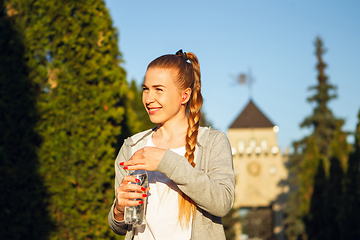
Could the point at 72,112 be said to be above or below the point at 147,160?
above

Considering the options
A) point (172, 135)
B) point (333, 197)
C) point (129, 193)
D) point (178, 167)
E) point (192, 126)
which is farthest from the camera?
point (333, 197)

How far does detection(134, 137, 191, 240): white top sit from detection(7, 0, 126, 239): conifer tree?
2940 mm

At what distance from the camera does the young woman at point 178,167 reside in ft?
6.51

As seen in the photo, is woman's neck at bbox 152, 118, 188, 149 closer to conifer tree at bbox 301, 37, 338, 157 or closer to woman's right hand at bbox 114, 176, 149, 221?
woman's right hand at bbox 114, 176, 149, 221

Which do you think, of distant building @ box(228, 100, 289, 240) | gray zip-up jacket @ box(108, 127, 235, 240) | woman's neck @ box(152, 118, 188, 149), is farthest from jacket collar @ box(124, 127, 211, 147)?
distant building @ box(228, 100, 289, 240)

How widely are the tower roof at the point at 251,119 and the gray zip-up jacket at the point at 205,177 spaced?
137 feet

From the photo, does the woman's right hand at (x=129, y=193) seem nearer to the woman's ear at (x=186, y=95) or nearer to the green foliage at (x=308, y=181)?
the woman's ear at (x=186, y=95)

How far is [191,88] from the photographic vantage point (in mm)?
2451

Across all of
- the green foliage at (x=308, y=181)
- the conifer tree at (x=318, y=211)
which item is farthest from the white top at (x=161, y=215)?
the green foliage at (x=308, y=181)

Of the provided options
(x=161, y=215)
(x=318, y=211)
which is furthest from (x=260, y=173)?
(x=161, y=215)

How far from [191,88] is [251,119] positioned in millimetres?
43137

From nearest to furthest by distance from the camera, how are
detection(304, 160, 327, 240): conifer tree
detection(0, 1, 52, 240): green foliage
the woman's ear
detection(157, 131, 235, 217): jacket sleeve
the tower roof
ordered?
detection(157, 131, 235, 217): jacket sleeve
the woman's ear
detection(0, 1, 52, 240): green foliage
detection(304, 160, 327, 240): conifer tree
the tower roof

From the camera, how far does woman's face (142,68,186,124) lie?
2.31m

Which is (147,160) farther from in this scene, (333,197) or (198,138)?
(333,197)
